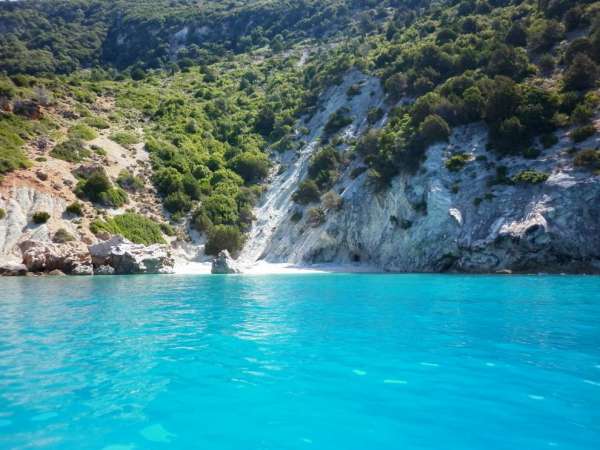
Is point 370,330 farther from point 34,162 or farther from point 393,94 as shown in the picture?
point 393,94

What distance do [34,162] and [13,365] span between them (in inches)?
1908

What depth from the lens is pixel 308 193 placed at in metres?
56.6

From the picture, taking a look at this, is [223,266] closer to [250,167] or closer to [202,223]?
[202,223]

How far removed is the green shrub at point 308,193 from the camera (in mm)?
56531

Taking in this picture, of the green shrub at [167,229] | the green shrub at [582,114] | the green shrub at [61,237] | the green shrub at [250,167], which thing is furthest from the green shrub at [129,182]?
the green shrub at [582,114]

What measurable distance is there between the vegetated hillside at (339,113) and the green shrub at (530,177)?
144 mm

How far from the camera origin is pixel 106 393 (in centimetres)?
763

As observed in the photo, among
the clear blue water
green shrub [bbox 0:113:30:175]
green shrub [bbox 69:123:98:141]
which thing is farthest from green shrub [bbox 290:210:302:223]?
the clear blue water

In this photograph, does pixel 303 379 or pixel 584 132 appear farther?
pixel 584 132

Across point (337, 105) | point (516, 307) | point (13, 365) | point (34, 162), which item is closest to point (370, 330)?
point (516, 307)

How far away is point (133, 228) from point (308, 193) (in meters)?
21.7

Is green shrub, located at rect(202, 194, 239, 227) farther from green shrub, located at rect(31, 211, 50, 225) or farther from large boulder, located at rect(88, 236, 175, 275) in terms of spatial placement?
green shrub, located at rect(31, 211, 50, 225)

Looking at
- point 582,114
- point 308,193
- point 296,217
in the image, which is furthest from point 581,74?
point 296,217

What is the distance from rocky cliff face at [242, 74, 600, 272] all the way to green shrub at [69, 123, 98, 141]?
26836 millimetres
